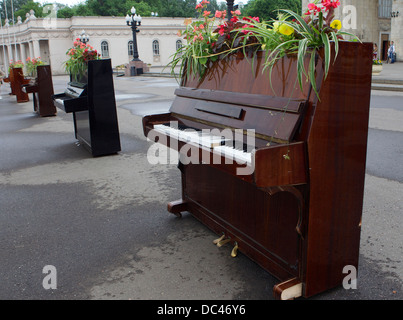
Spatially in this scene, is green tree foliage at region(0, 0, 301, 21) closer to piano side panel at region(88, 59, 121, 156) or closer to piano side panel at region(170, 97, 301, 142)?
piano side panel at region(88, 59, 121, 156)

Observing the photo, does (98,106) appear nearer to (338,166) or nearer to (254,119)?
(254,119)

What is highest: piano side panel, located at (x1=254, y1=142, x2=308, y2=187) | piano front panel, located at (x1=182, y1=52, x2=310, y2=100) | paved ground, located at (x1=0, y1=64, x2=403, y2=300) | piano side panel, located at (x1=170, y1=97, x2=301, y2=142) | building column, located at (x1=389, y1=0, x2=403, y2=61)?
building column, located at (x1=389, y1=0, x2=403, y2=61)

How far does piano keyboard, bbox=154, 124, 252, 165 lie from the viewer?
7.43ft

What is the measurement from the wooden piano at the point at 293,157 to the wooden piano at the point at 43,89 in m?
8.78

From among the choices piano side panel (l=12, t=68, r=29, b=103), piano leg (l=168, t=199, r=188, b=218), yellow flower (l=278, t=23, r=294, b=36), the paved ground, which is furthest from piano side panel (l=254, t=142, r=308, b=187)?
piano side panel (l=12, t=68, r=29, b=103)

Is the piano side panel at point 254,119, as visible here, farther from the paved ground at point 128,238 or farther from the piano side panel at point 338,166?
the paved ground at point 128,238

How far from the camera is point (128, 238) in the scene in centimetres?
355

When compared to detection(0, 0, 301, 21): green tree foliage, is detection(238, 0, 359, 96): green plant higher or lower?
lower

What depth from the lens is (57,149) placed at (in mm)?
7395

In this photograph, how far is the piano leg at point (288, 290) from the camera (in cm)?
240

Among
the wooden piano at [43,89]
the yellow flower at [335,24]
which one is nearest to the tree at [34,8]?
the wooden piano at [43,89]

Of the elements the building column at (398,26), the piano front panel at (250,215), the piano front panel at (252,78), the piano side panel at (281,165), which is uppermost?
the building column at (398,26)

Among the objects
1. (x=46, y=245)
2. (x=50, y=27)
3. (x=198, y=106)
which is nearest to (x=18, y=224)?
(x=46, y=245)

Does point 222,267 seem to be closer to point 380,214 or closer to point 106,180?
point 380,214
